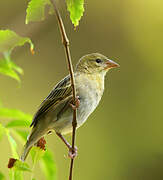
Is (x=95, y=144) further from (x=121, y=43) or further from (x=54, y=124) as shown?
(x=54, y=124)

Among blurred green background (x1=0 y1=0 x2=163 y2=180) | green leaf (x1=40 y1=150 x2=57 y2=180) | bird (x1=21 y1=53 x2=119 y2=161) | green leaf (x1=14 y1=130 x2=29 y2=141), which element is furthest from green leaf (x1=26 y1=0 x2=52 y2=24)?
blurred green background (x1=0 y1=0 x2=163 y2=180)

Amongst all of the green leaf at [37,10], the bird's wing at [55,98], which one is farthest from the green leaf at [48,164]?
the bird's wing at [55,98]

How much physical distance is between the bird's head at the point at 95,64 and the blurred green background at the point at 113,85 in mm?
2573

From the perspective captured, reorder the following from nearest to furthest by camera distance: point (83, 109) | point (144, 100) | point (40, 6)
A: 1. point (40, 6)
2. point (83, 109)
3. point (144, 100)

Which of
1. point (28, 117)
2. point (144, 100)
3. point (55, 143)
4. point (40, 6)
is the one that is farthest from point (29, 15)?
point (144, 100)

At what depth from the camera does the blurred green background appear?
296 inches

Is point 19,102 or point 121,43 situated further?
point 121,43

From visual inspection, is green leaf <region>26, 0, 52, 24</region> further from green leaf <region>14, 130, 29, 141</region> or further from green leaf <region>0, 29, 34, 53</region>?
green leaf <region>14, 130, 29, 141</region>

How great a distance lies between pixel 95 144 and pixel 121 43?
2172mm

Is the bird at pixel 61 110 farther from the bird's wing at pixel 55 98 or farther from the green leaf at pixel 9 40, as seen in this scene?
the green leaf at pixel 9 40

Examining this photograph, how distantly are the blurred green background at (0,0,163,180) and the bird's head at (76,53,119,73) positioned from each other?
8.44 ft

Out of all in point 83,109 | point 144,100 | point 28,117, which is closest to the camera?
point 28,117

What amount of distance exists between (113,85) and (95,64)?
3511 millimetres

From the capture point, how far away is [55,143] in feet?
24.5
